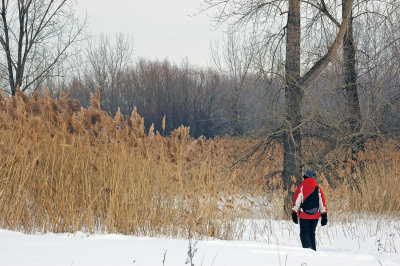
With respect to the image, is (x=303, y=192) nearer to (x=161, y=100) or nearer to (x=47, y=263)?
(x=47, y=263)

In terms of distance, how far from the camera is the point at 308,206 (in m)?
5.78

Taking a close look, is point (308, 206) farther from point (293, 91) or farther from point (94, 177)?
point (293, 91)

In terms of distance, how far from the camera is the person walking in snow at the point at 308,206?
5770mm

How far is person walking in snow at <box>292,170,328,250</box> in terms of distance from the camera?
577 cm

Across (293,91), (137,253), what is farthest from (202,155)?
(137,253)

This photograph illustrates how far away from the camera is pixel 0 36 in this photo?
13555mm

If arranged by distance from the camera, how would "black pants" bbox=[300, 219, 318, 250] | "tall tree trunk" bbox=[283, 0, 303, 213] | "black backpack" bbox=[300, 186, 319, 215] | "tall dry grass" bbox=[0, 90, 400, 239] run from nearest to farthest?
"tall dry grass" bbox=[0, 90, 400, 239] → "black backpack" bbox=[300, 186, 319, 215] → "black pants" bbox=[300, 219, 318, 250] → "tall tree trunk" bbox=[283, 0, 303, 213]

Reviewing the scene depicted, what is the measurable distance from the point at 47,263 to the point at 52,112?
255 centimetres

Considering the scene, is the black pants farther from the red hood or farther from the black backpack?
the red hood

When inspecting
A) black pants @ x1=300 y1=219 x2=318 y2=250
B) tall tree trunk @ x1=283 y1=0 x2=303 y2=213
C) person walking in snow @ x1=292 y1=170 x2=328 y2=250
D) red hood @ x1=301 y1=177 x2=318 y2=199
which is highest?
tall tree trunk @ x1=283 y1=0 x2=303 y2=213

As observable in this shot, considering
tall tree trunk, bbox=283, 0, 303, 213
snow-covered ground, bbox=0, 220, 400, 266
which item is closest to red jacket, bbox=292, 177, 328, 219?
snow-covered ground, bbox=0, 220, 400, 266

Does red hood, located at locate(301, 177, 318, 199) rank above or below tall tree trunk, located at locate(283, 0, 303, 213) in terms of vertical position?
below

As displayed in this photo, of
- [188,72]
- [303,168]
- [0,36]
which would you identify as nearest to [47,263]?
[303,168]

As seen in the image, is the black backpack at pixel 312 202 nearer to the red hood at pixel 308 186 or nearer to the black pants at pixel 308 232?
the red hood at pixel 308 186
